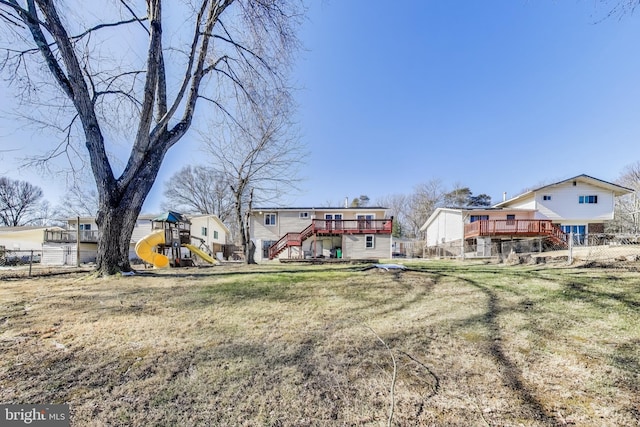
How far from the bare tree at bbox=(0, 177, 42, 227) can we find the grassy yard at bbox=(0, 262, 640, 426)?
1952 inches

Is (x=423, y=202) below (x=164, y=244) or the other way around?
the other way around

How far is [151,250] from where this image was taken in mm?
12250

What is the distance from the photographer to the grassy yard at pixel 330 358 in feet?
5.93

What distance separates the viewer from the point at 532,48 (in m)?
9.95

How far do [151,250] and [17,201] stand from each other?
4337 centimetres

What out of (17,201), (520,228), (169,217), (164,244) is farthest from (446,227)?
(17,201)

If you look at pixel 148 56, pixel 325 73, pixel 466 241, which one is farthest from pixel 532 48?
pixel 466 241

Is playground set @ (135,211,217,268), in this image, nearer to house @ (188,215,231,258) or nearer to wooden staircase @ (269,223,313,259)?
wooden staircase @ (269,223,313,259)

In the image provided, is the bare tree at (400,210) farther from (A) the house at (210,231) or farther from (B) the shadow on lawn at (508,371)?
(B) the shadow on lawn at (508,371)

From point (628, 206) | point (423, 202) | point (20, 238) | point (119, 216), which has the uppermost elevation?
point (423, 202)

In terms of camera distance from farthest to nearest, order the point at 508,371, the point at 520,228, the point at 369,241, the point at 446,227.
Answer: the point at 446,227 < the point at 369,241 < the point at 520,228 < the point at 508,371

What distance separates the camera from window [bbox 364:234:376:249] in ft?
65.4

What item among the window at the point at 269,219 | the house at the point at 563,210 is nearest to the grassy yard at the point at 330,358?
the window at the point at 269,219

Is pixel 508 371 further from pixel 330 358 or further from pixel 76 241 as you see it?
pixel 76 241
